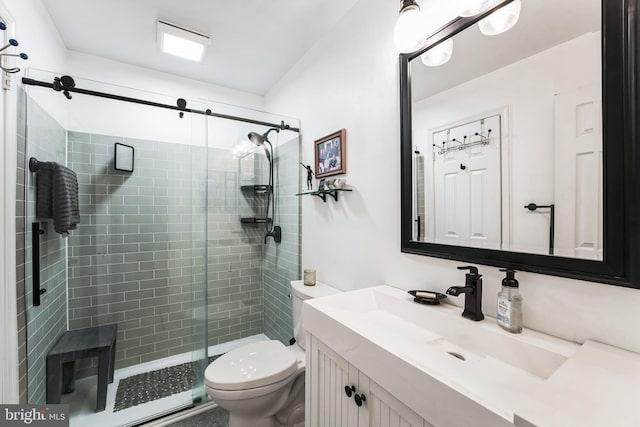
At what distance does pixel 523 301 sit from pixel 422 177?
0.60 metres

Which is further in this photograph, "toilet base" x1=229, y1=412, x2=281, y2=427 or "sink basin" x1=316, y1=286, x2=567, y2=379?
"toilet base" x1=229, y1=412, x2=281, y2=427

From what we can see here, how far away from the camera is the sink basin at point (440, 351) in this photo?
0.62 meters

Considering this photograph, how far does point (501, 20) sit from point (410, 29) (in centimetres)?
31

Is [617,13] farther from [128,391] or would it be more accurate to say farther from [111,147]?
[128,391]

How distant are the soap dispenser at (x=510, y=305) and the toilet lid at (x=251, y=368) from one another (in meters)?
1.05

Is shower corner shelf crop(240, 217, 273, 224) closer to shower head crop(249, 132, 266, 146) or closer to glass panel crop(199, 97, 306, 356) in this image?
glass panel crop(199, 97, 306, 356)

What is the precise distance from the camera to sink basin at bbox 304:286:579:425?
0.62 meters

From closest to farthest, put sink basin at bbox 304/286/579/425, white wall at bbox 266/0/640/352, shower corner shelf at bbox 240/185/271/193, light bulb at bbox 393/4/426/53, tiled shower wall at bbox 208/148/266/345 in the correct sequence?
sink basin at bbox 304/286/579/425 < white wall at bbox 266/0/640/352 < light bulb at bbox 393/4/426/53 < tiled shower wall at bbox 208/148/266/345 < shower corner shelf at bbox 240/185/271/193

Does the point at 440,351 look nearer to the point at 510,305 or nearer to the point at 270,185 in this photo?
the point at 510,305

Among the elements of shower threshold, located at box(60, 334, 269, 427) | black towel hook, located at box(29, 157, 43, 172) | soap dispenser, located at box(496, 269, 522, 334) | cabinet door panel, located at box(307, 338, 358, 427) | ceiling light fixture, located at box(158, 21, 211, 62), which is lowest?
shower threshold, located at box(60, 334, 269, 427)

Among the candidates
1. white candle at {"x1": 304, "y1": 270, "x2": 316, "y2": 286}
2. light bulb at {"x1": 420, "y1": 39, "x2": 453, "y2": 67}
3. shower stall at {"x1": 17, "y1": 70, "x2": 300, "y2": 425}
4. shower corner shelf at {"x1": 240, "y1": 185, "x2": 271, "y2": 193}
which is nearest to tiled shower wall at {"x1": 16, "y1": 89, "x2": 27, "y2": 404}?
shower stall at {"x1": 17, "y1": 70, "x2": 300, "y2": 425}

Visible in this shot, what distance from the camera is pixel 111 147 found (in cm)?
202

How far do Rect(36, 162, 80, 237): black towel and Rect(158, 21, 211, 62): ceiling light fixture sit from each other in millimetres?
1097

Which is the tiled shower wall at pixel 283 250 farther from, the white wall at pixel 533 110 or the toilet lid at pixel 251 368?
the white wall at pixel 533 110
